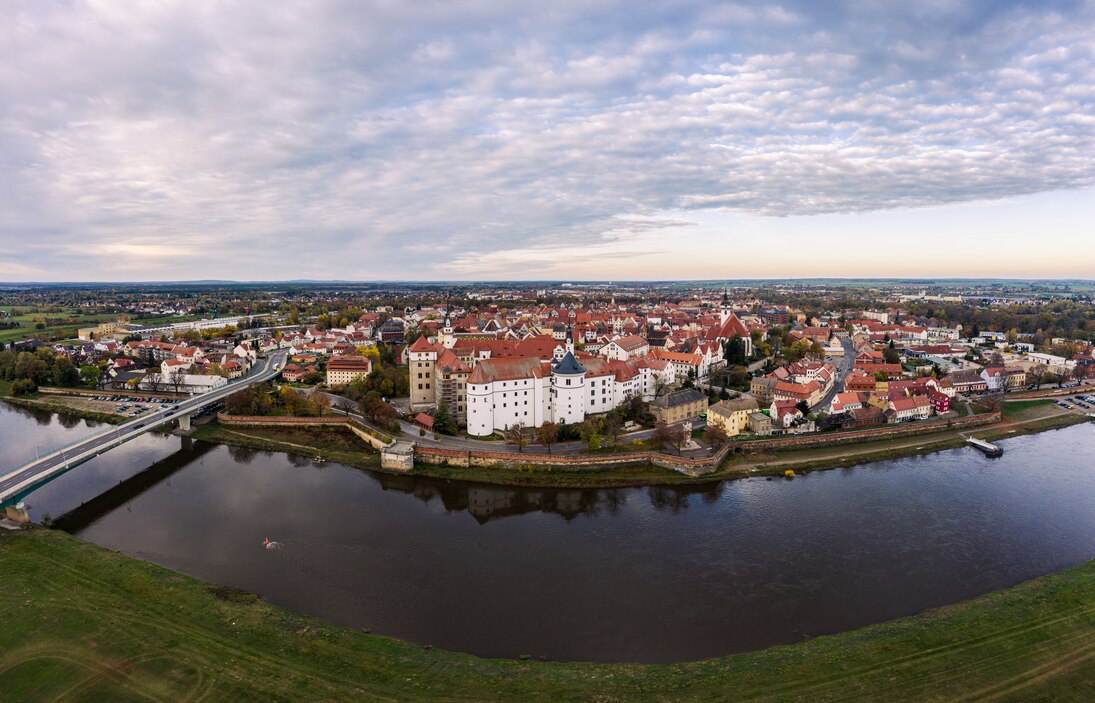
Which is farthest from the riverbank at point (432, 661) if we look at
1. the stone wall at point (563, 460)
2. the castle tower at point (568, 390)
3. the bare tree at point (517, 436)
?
the castle tower at point (568, 390)

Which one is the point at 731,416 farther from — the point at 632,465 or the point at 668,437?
the point at 632,465

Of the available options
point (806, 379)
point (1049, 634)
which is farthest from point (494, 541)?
point (806, 379)

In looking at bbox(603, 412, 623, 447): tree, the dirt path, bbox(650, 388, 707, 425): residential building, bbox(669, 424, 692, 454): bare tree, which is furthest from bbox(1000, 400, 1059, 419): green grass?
bbox(603, 412, 623, 447): tree

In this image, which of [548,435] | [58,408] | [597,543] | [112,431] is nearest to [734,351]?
[548,435]

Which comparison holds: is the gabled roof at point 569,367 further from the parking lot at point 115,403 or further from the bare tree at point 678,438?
the parking lot at point 115,403

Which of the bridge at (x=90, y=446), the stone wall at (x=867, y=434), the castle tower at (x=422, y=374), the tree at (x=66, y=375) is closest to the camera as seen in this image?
the bridge at (x=90, y=446)

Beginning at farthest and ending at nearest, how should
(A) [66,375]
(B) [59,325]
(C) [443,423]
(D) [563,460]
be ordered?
(B) [59,325]
(A) [66,375]
(C) [443,423]
(D) [563,460]

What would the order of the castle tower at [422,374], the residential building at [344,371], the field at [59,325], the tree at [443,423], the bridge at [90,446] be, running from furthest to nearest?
the field at [59,325] < the residential building at [344,371] < the castle tower at [422,374] < the tree at [443,423] < the bridge at [90,446]
